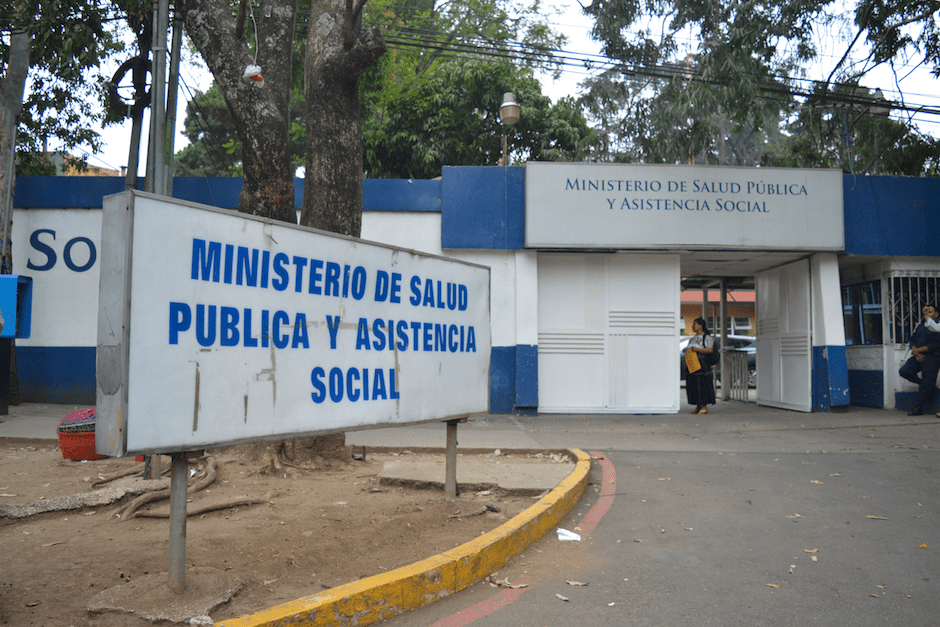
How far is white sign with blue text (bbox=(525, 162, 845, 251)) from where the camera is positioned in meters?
11.4

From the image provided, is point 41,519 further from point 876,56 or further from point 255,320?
point 876,56

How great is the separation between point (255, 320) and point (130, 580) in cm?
144

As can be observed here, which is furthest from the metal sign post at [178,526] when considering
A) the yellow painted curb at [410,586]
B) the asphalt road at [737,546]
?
the asphalt road at [737,546]

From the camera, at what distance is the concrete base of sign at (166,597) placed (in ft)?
9.70

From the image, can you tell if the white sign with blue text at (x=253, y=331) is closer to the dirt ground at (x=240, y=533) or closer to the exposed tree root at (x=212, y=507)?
the dirt ground at (x=240, y=533)

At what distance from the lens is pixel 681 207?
11.5 m

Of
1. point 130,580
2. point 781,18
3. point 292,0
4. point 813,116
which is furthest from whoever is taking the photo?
point 813,116

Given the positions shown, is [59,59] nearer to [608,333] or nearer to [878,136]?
[608,333]

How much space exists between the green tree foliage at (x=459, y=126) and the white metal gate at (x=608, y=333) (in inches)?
343

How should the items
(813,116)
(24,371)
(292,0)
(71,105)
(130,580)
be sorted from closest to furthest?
(130,580)
(292,0)
(24,371)
(71,105)
(813,116)

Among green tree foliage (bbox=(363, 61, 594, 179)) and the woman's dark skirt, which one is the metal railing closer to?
the woman's dark skirt

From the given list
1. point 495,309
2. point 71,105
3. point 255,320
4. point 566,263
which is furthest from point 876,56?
point 71,105

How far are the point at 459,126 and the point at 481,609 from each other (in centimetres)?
1876

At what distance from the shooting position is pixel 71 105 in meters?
13.5
